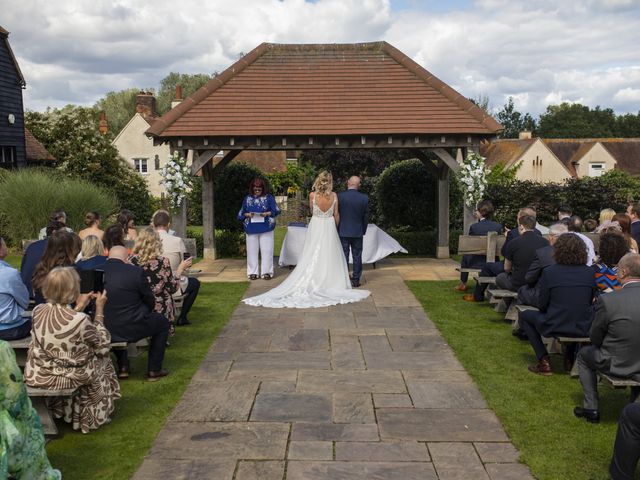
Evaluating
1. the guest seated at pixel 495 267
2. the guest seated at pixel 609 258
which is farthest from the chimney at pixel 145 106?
the guest seated at pixel 609 258

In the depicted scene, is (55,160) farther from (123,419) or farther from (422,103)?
(123,419)

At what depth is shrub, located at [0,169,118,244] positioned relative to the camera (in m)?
16.8

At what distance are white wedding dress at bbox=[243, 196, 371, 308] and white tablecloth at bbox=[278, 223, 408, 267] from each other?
2539 mm

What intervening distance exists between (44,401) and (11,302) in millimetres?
1067

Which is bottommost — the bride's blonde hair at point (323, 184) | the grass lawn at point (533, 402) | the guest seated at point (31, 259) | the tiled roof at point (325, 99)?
the grass lawn at point (533, 402)

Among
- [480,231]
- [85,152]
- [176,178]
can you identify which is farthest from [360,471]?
[85,152]

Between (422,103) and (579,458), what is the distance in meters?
10.8

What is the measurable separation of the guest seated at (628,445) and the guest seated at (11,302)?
4776 millimetres

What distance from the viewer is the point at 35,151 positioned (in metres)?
28.7

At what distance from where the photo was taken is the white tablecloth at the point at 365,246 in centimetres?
1438

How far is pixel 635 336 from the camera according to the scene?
5.08 metres

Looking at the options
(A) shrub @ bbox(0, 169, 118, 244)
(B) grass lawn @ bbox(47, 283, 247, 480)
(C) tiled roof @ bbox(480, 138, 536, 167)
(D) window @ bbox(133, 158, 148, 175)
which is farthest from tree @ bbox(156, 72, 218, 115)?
(B) grass lawn @ bbox(47, 283, 247, 480)

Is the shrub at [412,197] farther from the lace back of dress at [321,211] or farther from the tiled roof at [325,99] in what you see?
the lace back of dress at [321,211]

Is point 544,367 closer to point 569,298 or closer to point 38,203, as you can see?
point 569,298
